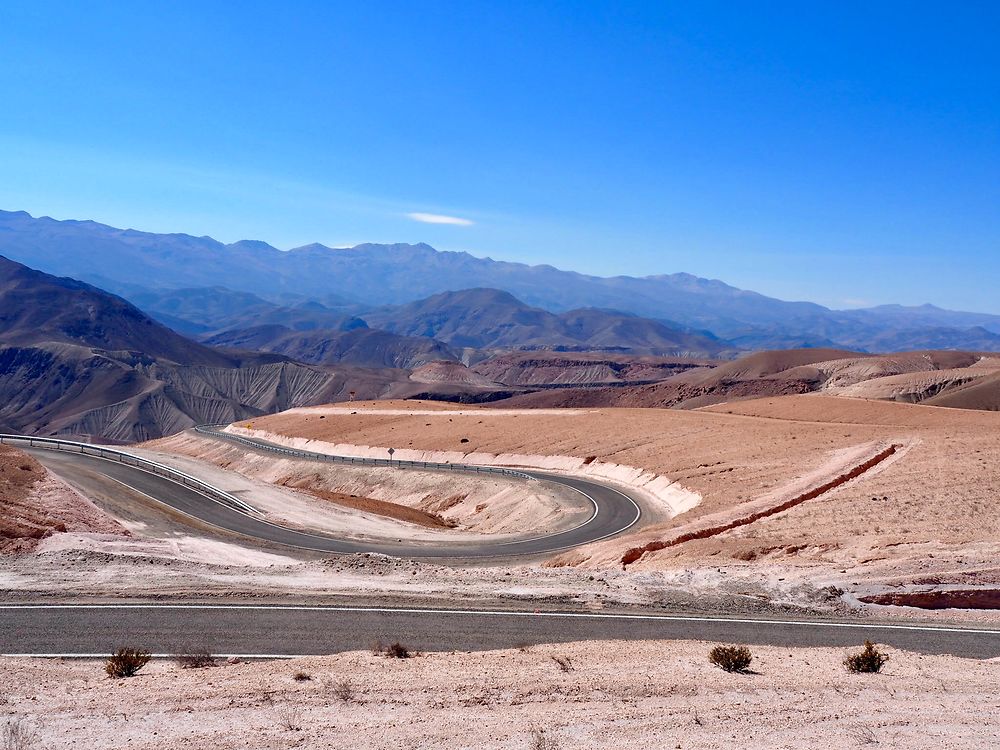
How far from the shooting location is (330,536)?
118ft

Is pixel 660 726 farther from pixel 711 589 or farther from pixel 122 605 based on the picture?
pixel 122 605

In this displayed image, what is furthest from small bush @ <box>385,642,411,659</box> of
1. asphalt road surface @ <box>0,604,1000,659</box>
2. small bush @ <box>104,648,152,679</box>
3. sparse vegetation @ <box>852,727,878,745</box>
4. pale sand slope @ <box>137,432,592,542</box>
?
pale sand slope @ <box>137,432,592,542</box>

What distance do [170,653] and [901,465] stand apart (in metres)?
31.0

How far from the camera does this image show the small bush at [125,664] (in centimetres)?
1290

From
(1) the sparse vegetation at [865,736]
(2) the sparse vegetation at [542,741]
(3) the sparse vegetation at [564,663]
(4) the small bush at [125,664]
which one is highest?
(1) the sparse vegetation at [865,736]

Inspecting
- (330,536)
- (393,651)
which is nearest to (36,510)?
(330,536)

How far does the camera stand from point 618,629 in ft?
52.9

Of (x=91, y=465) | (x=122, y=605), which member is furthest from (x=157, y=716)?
(x=91, y=465)

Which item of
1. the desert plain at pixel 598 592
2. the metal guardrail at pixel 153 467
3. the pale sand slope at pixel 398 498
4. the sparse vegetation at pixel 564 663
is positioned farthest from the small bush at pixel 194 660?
the metal guardrail at pixel 153 467

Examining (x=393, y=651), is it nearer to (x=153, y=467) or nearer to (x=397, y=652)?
(x=397, y=652)

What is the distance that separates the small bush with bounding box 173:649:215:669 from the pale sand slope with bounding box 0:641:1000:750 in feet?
1.22

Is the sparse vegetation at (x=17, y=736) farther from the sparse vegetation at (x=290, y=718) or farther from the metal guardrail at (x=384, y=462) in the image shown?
the metal guardrail at (x=384, y=462)

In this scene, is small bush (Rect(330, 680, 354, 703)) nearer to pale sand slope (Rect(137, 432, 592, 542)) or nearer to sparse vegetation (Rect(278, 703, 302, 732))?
sparse vegetation (Rect(278, 703, 302, 732))

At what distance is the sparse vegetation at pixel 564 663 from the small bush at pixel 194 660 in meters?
6.14
